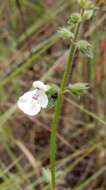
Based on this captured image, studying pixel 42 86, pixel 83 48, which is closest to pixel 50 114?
pixel 42 86

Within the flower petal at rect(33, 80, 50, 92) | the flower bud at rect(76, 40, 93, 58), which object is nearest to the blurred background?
the flower petal at rect(33, 80, 50, 92)

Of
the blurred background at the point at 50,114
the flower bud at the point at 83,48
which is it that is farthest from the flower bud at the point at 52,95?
the blurred background at the point at 50,114

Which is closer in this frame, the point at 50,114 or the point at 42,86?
the point at 42,86

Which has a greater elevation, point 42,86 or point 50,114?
point 50,114

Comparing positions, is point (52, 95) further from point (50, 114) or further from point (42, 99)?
point (50, 114)

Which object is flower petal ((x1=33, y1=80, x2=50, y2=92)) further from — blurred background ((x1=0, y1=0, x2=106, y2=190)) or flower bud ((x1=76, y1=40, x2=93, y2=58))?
blurred background ((x1=0, y1=0, x2=106, y2=190))

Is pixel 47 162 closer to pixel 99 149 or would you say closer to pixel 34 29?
pixel 99 149
